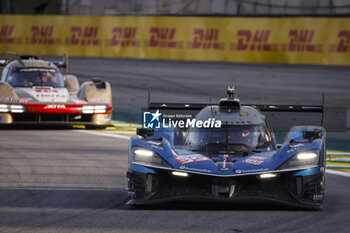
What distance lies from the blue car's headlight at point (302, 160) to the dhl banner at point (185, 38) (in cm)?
1863

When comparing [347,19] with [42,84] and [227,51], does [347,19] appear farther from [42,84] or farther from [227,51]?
[42,84]

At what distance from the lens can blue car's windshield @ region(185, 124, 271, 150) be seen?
10.8m

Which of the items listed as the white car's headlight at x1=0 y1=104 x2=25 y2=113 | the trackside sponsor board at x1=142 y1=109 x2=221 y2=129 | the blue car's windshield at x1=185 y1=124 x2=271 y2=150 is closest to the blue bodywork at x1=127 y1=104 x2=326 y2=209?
the blue car's windshield at x1=185 y1=124 x2=271 y2=150

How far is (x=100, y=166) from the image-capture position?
13.5 metres

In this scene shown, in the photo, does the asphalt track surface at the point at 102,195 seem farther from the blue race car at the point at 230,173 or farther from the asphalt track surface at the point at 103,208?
the blue race car at the point at 230,173

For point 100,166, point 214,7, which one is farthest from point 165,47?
point 100,166

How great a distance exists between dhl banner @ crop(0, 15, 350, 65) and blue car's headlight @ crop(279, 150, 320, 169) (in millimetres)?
18628

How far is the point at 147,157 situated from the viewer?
32.2ft

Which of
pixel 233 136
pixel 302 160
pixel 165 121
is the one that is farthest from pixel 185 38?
pixel 302 160

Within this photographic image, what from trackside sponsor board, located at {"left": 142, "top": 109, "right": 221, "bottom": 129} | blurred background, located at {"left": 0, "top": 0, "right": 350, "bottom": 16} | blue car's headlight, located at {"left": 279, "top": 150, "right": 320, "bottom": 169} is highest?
blurred background, located at {"left": 0, "top": 0, "right": 350, "bottom": 16}

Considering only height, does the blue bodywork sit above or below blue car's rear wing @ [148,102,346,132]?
below

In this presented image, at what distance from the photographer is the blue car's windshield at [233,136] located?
10.8 metres

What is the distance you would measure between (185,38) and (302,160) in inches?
871

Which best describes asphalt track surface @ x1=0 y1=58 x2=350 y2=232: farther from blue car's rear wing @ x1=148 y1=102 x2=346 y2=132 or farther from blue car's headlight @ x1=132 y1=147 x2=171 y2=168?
blue car's rear wing @ x1=148 y1=102 x2=346 y2=132
